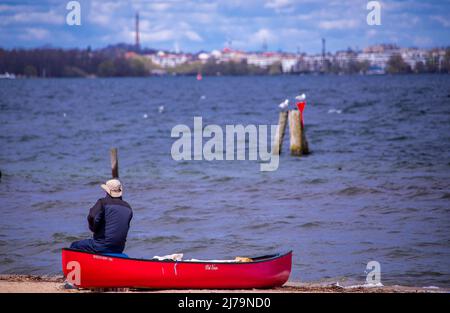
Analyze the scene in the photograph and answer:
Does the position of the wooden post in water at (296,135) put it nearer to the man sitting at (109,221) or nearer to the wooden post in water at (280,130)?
the wooden post in water at (280,130)

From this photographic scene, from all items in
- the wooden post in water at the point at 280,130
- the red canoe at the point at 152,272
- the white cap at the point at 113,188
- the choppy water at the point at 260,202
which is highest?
the white cap at the point at 113,188

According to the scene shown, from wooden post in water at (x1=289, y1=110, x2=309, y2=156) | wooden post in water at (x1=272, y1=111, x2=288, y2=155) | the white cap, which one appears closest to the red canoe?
the white cap

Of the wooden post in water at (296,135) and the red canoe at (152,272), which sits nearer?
the red canoe at (152,272)

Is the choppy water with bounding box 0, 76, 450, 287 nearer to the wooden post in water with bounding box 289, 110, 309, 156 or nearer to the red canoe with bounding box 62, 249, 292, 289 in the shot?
the wooden post in water with bounding box 289, 110, 309, 156

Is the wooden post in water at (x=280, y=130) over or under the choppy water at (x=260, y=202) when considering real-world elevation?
over

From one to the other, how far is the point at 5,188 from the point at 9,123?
1319 inches

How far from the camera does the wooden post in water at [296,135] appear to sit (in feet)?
102

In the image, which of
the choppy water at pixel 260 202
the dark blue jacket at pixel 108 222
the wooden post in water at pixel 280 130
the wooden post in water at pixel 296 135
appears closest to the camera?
the dark blue jacket at pixel 108 222

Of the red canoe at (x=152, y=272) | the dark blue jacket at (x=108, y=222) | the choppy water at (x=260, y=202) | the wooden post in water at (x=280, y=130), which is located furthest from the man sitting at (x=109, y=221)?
the wooden post in water at (x=280, y=130)

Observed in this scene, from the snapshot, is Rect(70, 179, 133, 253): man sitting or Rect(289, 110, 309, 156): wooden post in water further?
Rect(289, 110, 309, 156): wooden post in water

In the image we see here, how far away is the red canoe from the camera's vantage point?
12.9 m

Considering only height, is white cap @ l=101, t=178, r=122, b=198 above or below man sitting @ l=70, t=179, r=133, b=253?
above

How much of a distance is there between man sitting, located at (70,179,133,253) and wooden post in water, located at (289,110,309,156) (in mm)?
18493
